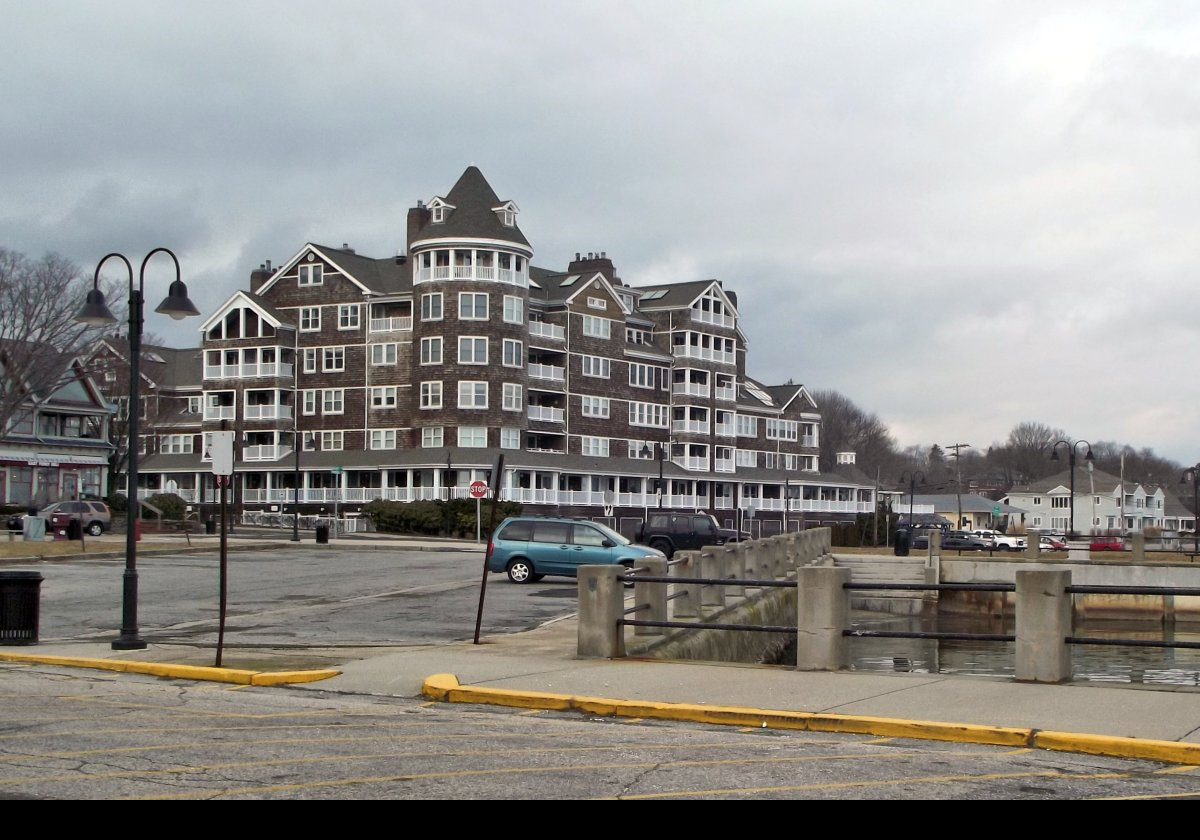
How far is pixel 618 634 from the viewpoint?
54.1 ft

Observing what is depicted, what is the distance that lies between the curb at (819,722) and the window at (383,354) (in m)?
64.3

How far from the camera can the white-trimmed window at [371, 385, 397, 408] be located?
254ft

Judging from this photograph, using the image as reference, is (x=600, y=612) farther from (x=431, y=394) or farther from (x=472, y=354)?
(x=431, y=394)

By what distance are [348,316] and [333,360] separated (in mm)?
2863

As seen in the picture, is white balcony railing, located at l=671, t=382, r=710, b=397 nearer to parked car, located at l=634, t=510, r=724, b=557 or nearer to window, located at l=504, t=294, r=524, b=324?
window, located at l=504, t=294, r=524, b=324

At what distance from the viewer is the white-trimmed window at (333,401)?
79688mm

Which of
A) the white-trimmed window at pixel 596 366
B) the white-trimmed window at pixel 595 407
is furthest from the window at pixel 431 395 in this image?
the white-trimmed window at pixel 596 366

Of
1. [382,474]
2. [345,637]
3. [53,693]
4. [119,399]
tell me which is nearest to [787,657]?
[345,637]

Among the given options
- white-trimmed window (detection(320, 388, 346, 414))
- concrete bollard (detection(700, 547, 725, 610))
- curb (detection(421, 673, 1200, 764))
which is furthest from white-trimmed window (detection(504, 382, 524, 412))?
curb (detection(421, 673, 1200, 764))

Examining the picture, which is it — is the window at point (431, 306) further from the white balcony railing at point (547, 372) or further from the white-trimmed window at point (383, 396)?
the white balcony railing at point (547, 372)

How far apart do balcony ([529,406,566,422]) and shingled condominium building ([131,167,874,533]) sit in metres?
0.09

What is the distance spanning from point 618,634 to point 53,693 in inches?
259
